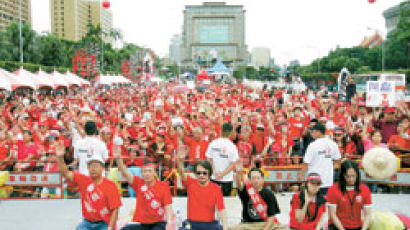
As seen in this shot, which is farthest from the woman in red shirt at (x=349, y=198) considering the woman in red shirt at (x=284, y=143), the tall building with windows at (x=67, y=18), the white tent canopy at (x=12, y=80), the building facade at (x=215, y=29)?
the tall building with windows at (x=67, y=18)

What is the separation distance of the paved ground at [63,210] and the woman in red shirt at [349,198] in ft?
5.78

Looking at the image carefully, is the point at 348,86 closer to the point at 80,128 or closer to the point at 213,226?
the point at 80,128

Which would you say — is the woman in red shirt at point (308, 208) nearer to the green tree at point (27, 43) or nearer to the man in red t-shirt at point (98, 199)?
the man in red t-shirt at point (98, 199)

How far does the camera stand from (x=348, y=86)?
62.2ft

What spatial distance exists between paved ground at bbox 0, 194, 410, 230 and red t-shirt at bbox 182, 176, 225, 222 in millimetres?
1700

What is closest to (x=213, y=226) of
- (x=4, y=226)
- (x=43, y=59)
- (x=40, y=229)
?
(x=40, y=229)

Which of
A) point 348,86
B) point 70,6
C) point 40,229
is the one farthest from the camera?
point 70,6

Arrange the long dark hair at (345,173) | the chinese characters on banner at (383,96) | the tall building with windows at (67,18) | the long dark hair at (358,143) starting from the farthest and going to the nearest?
1. the tall building with windows at (67,18)
2. the chinese characters on banner at (383,96)
3. the long dark hair at (358,143)
4. the long dark hair at (345,173)

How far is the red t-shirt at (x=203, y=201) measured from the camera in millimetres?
4759

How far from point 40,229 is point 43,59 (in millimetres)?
48797

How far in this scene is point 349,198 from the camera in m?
4.76

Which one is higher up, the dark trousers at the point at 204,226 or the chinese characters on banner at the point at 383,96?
the chinese characters on banner at the point at 383,96

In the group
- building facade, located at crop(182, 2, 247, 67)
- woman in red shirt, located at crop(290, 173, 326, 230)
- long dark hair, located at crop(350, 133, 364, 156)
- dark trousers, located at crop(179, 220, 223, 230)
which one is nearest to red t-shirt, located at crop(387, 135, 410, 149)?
long dark hair, located at crop(350, 133, 364, 156)

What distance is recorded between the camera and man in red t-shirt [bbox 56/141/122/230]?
4.54m
